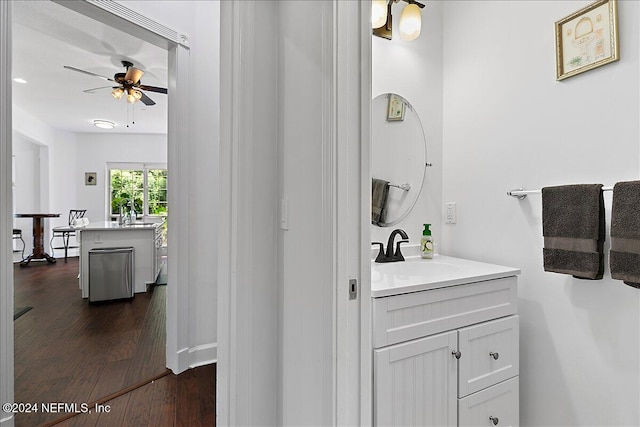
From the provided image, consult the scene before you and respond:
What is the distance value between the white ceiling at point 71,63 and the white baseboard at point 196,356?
2.73 m

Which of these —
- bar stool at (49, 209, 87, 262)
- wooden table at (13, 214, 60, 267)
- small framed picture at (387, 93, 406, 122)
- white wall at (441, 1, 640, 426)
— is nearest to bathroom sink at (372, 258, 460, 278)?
white wall at (441, 1, 640, 426)

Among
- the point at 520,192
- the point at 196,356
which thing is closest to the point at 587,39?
the point at 520,192

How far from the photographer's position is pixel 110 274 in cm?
398

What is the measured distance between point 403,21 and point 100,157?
7.72m

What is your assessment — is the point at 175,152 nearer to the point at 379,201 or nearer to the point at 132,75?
the point at 379,201

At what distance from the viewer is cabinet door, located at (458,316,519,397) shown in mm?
1424

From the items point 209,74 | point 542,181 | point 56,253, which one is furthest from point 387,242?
point 56,253

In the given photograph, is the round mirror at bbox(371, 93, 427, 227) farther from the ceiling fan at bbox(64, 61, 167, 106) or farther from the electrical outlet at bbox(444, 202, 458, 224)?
the ceiling fan at bbox(64, 61, 167, 106)

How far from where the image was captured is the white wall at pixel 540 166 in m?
1.41

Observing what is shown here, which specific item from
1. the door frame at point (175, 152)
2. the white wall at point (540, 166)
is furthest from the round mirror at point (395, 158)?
the door frame at point (175, 152)

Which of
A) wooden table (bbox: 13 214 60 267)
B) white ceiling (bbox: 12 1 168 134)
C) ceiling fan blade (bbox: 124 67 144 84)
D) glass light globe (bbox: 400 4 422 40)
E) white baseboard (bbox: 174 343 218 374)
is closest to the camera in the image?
glass light globe (bbox: 400 4 422 40)

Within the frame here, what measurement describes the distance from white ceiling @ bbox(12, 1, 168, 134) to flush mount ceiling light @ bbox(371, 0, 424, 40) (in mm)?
2435

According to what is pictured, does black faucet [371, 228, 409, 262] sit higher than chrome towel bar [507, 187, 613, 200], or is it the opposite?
chrome towel bar [507, 187, 613, 200]

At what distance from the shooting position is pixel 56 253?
281 inches
